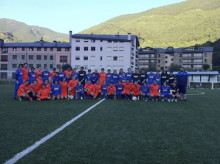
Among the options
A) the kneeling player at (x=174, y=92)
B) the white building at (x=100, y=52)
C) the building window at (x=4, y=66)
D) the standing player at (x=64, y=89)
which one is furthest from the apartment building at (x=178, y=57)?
the standing player at (x=64, y=89)

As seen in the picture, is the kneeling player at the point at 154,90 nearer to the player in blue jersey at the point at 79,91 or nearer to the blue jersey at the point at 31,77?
the player in blue jersey at the point at 79,91

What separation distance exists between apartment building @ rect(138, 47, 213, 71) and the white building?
24927 millimetres

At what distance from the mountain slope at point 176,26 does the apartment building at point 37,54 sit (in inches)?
2168

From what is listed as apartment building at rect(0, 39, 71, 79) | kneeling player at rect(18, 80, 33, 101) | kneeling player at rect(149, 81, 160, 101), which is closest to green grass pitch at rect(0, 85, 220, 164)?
kneeling player at rect(18, 80, 33, 101)

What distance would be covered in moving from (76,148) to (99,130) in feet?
4.18

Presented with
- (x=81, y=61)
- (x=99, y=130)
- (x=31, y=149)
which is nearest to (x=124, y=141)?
(x=99, y=130)

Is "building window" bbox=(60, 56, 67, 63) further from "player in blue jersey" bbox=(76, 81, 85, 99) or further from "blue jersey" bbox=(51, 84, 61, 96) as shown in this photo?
"blue jersey" bbox=(51, 84, 61, 96)

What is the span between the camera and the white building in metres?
58.4

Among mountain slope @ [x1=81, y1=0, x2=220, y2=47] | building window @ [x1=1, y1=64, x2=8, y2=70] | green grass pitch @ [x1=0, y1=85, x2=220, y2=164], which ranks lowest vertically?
green grass pitch @ [x1=0, y1=85, x2=220, y2=164]

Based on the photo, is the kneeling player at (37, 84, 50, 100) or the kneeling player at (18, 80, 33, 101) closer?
the kneeling player at (18, 80, 33, 101)

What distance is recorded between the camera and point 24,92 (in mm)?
11000

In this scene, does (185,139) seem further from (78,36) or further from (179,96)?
(78,36)

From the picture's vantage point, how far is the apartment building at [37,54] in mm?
63125

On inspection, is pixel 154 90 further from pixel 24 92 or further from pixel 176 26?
pixel 176 26
